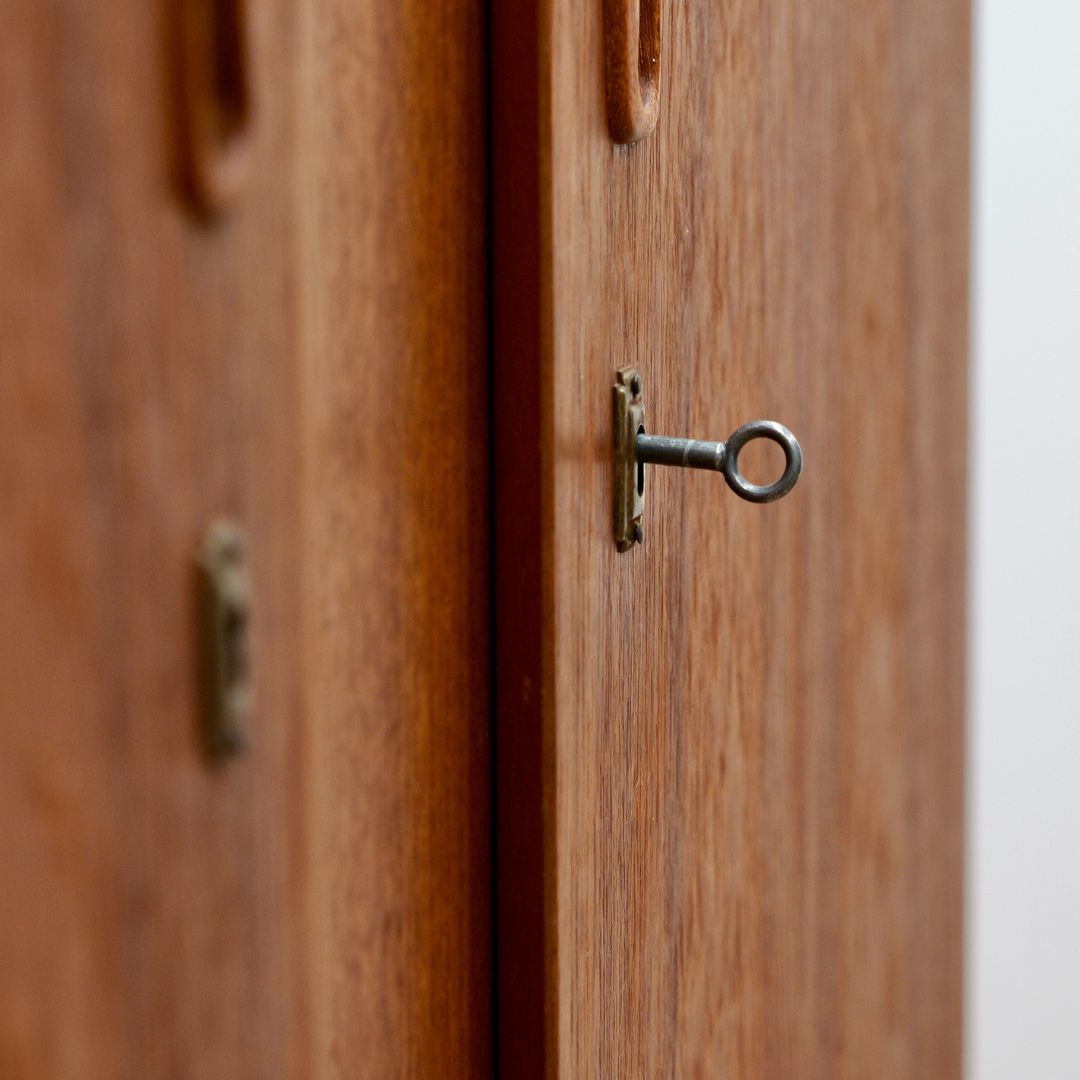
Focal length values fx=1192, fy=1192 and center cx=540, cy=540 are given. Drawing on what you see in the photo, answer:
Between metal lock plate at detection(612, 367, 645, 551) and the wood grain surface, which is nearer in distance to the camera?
the wood grain surface

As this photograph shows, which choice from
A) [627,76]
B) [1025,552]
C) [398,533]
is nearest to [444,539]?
[398,533]

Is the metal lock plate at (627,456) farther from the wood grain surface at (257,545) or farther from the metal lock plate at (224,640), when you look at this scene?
the metal lock plate at (224,640)

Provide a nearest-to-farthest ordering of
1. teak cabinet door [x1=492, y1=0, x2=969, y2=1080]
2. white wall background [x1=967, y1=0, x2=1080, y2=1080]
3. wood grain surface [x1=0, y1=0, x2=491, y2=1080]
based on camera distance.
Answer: wood grain surface [x1=0, y1=0, x2=491, y2=1080], teak cabinet door [x1=492, y1=0, x2=969, y2=1080], white wall background [x1=967, y1=0, x2=1080, y2=1080]

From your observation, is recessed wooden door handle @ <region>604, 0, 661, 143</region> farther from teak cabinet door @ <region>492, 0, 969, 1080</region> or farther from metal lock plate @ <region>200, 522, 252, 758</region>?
metal lock plate @ <region>200, 522, 252, 758</region>

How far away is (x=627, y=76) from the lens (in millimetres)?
312

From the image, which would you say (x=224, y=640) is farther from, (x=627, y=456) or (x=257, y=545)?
(x=627, y=456)

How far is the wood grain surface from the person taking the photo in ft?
0.61

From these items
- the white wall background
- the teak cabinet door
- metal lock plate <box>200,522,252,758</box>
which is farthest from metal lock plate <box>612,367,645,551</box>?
the white wall background

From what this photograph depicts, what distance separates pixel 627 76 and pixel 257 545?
0.55 ft

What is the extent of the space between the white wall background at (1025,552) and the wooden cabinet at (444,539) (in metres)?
0.18

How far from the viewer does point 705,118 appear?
0.38 metres

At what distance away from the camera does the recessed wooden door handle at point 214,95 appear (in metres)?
0.20

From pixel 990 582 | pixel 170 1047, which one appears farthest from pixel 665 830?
pixel 990 582

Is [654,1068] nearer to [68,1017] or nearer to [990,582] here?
[68,1017]
